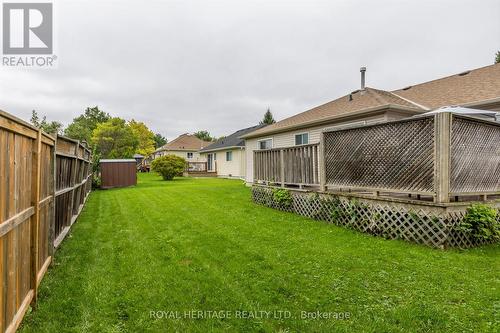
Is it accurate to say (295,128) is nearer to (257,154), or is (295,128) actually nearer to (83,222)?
(257,154)

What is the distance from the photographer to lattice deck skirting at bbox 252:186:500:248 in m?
4.66

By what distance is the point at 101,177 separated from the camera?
15891 mm

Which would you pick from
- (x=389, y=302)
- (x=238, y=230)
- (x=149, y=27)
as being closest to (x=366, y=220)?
(x=238, y=230)

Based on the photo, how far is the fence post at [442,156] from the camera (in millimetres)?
4633

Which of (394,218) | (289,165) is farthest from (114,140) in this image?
(394,218)

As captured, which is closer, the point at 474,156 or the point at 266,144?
the point at 474,156

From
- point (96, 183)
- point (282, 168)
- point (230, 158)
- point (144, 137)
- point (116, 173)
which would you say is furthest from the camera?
point (144, 137)

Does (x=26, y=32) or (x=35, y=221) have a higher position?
(x=26, y=32)

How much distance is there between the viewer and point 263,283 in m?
3.39

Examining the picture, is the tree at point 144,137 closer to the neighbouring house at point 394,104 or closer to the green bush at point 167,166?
the green bush at point 167,166

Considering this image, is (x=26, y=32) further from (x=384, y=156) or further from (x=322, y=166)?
(x=384, y=156)

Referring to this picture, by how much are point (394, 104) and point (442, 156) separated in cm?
491

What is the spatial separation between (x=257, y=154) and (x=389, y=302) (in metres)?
7.47

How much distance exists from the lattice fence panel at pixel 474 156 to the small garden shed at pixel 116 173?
1585cm
